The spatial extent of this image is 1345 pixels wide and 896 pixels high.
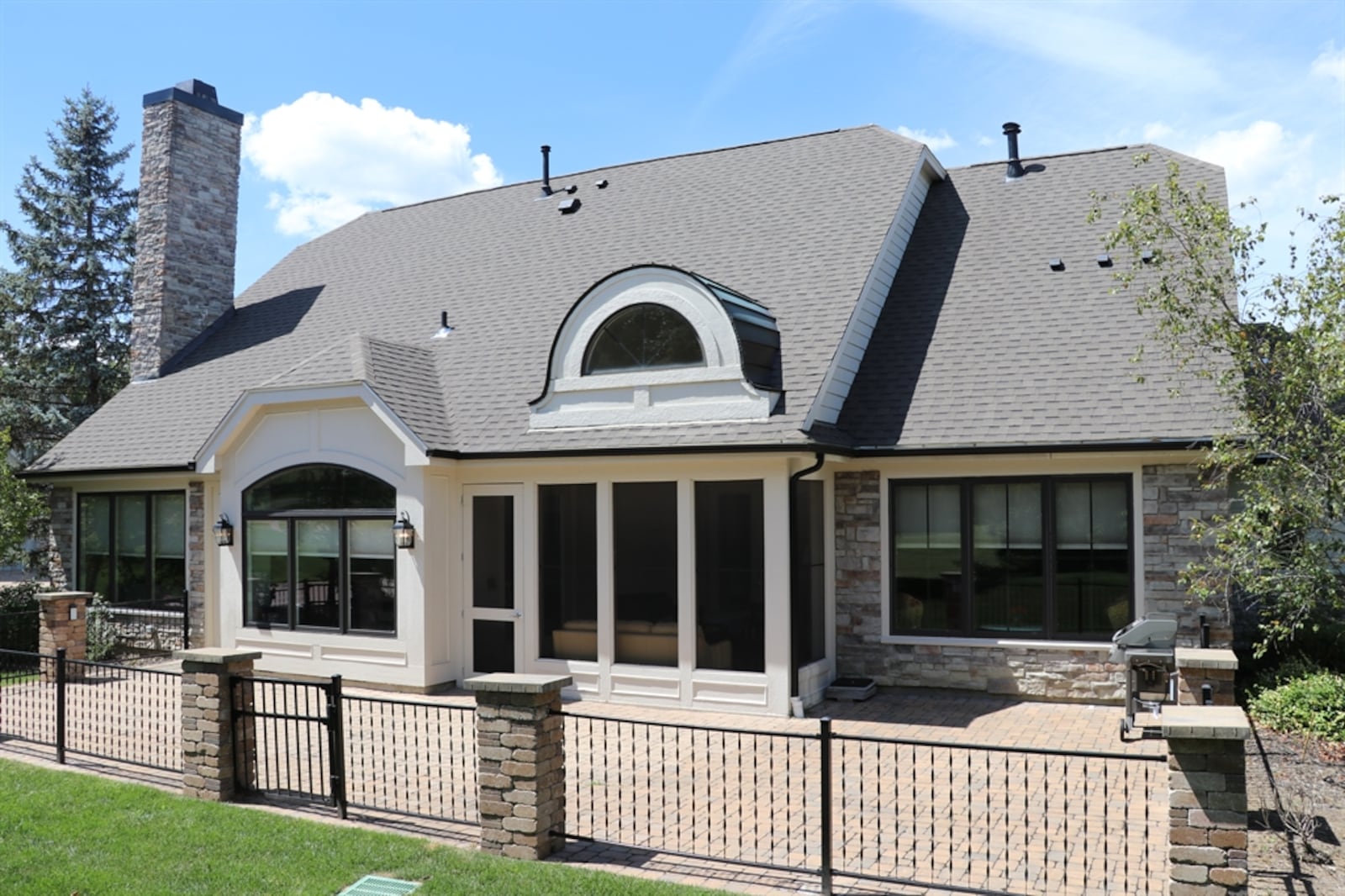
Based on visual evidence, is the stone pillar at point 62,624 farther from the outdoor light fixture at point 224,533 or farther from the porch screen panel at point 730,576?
the porch screen panel at point 730,576

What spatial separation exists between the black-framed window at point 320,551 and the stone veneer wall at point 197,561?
171 centimetres

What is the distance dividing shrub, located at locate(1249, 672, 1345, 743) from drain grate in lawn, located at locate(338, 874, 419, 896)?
25.5 feet

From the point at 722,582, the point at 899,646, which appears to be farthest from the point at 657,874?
the point at 899,646

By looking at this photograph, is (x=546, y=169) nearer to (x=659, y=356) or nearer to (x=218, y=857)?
(x=659, y=356)

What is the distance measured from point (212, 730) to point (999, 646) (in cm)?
794

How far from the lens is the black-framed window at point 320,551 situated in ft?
41.5

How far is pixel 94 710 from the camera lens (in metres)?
11.3

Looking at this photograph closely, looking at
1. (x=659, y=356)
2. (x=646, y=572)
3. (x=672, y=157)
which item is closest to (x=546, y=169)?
(x=672, y=157)

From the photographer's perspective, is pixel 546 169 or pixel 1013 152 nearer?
pixel 1013 152

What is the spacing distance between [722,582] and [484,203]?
423 inches

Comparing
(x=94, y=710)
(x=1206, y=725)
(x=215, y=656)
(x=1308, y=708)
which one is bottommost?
(x=94, y=710)

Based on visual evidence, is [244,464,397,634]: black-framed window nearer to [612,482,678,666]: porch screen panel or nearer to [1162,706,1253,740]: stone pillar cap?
[612,482,678,666]: porch screen panel

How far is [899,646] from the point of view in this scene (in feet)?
38.6

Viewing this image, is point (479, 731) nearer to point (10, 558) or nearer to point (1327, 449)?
point (1327, 449)
